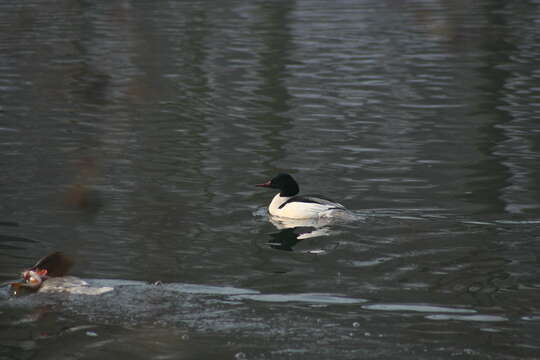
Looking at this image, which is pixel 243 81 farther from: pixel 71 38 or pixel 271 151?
pixel 71 38

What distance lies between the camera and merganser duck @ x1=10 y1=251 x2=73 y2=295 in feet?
31.0

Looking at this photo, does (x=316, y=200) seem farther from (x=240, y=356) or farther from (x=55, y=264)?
(x=240, y=356)

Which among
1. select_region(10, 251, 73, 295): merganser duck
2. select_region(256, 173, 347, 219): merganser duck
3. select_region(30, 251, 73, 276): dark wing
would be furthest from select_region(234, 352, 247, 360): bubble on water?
select_region(256, 173, 347, 219): merganser duck

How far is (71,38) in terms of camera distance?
113 feet

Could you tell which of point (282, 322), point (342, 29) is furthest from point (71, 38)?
point (282, 322)

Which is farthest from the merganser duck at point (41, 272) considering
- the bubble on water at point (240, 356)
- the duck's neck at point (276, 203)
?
the duck's neck at point (276, 203)

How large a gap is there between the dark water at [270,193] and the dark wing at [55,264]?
0.41m

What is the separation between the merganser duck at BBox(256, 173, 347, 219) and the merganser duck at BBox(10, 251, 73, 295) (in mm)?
3684

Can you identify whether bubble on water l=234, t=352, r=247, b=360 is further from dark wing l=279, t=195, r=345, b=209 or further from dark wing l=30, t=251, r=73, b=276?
dark wing l=279, t=195, r=345, b=209

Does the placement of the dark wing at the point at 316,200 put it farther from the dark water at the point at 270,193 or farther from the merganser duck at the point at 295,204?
the dark water at the point at 270,193

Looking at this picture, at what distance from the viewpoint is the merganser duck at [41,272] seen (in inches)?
372

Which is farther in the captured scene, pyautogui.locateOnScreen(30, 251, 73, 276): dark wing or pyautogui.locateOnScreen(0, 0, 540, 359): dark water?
pyautogui.locateOnScreen(30, 251, 73, 276): dark wing

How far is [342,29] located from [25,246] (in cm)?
2473

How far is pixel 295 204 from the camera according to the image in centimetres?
1308
